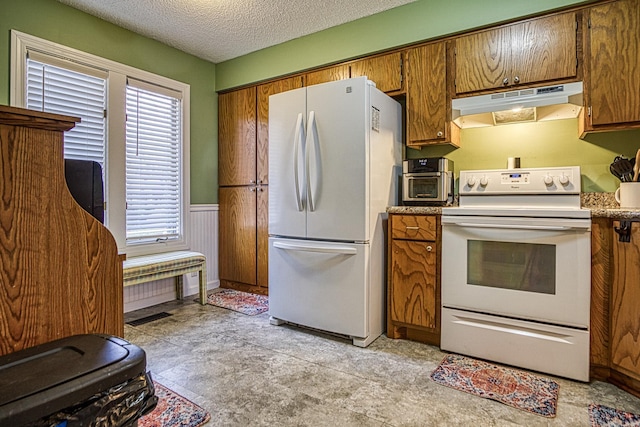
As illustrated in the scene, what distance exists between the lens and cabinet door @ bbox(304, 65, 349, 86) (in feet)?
10.5

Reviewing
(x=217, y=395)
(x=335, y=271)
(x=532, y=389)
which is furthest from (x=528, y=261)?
(x=217, y=395)

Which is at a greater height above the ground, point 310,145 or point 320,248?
point 310,145

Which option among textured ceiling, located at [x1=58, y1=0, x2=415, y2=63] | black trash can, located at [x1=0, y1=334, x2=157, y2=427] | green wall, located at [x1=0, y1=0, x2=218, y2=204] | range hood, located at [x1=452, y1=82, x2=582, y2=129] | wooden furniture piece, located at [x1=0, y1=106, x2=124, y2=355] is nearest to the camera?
black trash can, located at [x1=0, y1=334, x2=157, y2=427]

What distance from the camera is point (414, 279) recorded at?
8.17 ft

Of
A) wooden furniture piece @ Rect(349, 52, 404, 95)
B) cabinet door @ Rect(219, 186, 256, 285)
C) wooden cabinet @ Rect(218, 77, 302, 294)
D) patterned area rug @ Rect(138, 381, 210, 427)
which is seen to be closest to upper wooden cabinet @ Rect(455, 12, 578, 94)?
wooden furniture piece @ Rect(349, 52, 404, 95)

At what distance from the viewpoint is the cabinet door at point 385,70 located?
287 cm

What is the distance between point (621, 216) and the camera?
72.2 inches

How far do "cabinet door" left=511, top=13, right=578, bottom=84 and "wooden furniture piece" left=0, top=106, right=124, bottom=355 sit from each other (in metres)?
2.55

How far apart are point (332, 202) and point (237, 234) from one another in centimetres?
176

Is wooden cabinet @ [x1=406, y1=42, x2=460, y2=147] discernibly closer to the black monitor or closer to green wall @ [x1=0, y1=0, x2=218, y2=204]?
the black monitor

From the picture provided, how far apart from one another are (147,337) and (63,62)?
2.22 metres

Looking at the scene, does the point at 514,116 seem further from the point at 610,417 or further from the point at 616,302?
the point at 610,417

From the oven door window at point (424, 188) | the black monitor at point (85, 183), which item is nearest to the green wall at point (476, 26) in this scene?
the oven door window at point (424, 188)

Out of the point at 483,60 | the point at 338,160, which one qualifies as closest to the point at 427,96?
the point at 483,60
